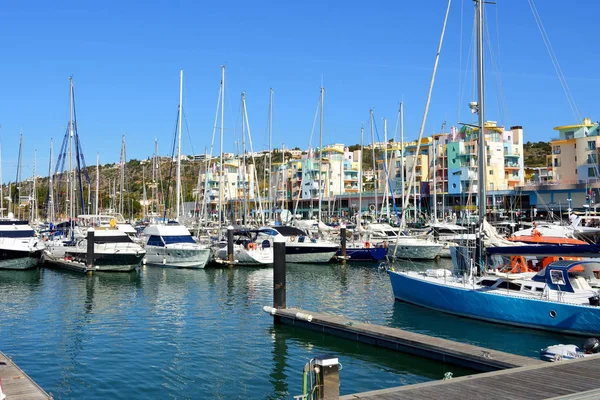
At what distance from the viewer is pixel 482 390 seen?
503 inches

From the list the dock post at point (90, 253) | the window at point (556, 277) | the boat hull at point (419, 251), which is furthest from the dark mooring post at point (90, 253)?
the window at point (556, 277)

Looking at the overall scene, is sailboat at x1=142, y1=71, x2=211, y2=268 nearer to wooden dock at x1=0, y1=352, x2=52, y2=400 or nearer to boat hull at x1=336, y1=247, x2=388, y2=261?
boat hull at x1=336, y1=247, x2=388, y2=261

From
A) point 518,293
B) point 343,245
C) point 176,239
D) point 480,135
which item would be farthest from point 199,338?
point 343,245

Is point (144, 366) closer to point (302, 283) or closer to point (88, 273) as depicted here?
point (302, 283)

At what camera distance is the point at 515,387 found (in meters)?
12.9

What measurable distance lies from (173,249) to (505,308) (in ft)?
97.4

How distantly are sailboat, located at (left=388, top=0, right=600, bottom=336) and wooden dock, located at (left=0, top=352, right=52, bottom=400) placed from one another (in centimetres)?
1640

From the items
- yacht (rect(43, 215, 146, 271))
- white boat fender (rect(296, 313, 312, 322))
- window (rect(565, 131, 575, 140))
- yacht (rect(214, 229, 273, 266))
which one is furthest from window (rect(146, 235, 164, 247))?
window (rect(565, 131, 575, 140))

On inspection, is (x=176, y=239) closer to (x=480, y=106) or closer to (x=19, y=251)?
(x=19, y=251)

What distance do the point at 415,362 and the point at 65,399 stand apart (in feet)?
31.9

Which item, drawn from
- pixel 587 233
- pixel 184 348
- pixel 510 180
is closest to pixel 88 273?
pixel 184 348

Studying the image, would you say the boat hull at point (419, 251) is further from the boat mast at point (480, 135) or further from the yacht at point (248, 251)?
the boat mast at point (480, 135)

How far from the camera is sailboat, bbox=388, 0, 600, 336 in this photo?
21.8m

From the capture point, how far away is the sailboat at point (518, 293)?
71.4 ft
